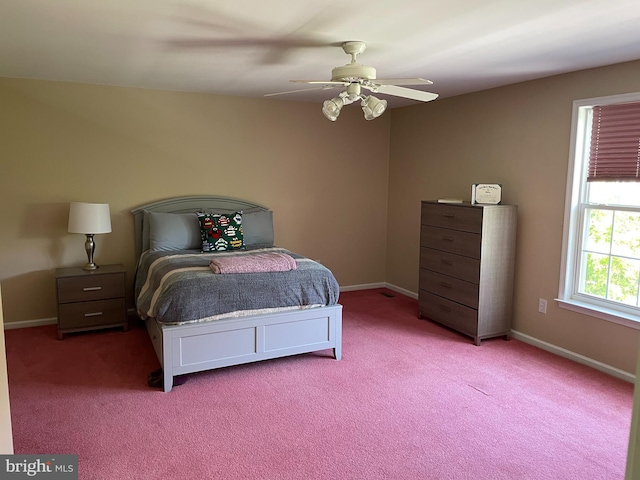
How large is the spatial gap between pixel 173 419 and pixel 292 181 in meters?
3.11

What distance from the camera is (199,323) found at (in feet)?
10.6

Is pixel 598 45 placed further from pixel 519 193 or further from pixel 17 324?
pixel 17 324

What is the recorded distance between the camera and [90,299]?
4148 millimetres

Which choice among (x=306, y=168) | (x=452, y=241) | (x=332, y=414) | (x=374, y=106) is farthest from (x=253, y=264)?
(x=306, y=168)

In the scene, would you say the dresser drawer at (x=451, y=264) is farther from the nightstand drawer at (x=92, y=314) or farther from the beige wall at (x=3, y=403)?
the beige wall at (x=3, y=403)

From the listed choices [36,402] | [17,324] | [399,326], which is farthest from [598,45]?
[17,324]

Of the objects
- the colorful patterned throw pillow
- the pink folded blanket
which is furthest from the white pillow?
the pink folded blanket

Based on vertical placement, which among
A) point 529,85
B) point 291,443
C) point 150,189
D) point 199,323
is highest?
point 529,85

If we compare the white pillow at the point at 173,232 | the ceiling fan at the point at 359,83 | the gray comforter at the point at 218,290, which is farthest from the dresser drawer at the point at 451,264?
the white pillow at the point at 173,232

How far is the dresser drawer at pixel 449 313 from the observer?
4.11 meters

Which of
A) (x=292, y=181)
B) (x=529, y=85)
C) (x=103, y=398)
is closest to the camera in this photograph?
(x=103, y=398)

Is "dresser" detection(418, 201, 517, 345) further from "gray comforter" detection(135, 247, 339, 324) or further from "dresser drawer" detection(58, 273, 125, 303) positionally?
"dresser drawer" detection(58, 273, 125, 303)

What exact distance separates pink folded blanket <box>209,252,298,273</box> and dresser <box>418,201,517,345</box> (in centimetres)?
151

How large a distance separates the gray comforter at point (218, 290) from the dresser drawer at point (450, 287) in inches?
48.7
